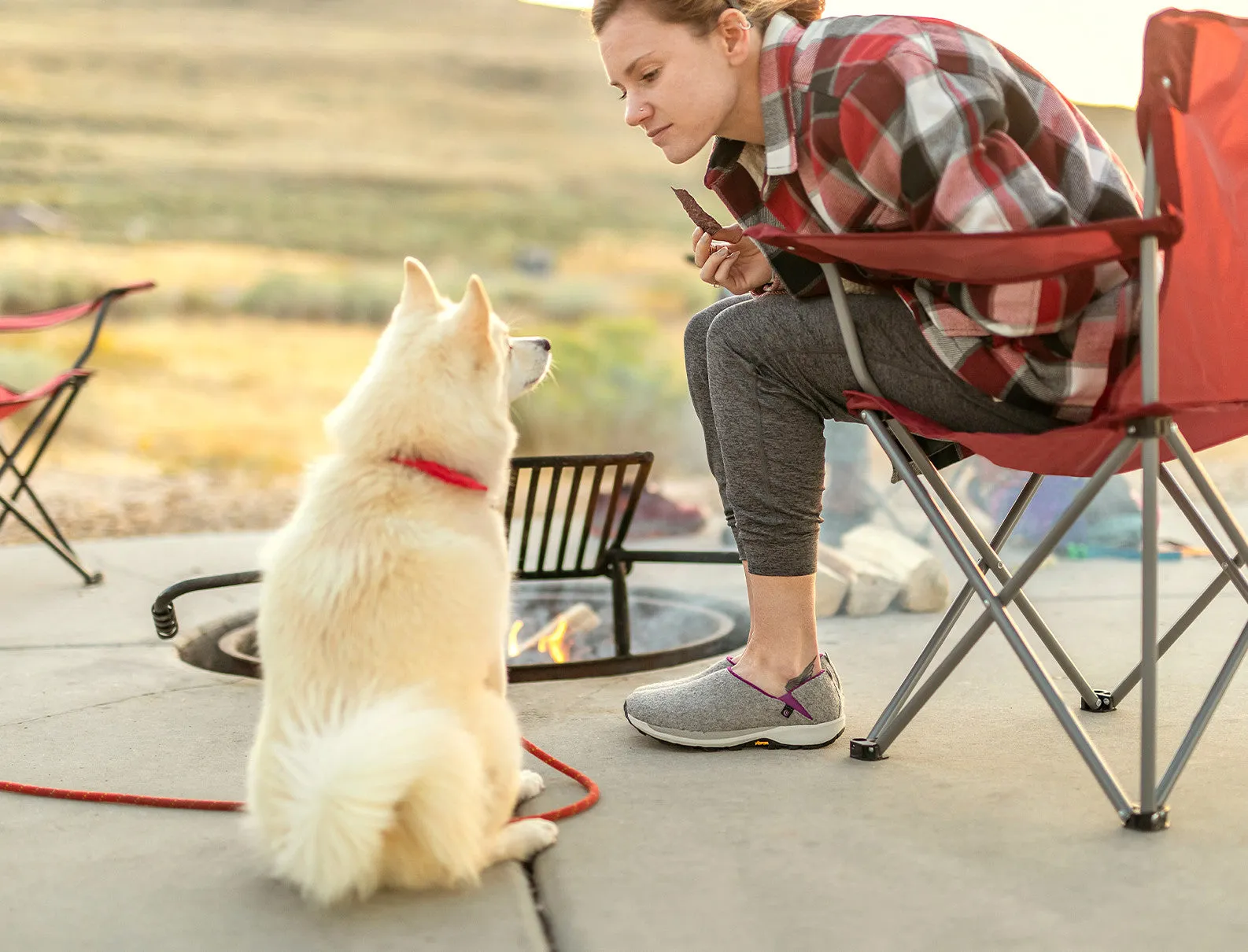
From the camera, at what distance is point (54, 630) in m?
2.68

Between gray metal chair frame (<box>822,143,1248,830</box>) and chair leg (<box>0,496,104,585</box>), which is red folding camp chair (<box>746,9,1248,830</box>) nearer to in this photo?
gray metal chair frame (<box>822,143,1248,830</box>)

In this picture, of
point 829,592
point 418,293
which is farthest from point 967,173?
point 829,592

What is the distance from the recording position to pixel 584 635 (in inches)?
116

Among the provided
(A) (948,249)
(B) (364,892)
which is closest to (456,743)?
(B) (364,892)

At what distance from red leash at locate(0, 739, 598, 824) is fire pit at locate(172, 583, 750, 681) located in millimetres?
674

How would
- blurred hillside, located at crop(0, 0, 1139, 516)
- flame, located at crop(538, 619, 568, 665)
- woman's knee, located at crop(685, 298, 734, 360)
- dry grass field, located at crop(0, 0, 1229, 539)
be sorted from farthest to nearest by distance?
1. blurred hillside, located at crop(0, 0, 1139, 516)
2. dry grass field, located at crop(0, 0, 1229, 539)
3. flame, located at crop(538, 619, 568, 665)
4. woman's knee, located at crop(685, 298, 734, 360)

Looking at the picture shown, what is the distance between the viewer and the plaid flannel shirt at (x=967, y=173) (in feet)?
4.77

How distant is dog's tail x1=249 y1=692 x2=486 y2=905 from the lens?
1.17 metres

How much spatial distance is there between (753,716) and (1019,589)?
481 mm

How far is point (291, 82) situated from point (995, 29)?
4828 millimetres

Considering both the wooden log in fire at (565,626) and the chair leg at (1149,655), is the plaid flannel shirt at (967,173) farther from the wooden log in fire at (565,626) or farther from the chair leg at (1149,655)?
the wooden log in fire at (565,626)

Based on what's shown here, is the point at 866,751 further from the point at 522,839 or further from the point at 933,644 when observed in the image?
the point at 522,839

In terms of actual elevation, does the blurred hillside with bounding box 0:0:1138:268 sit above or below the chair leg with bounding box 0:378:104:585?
above

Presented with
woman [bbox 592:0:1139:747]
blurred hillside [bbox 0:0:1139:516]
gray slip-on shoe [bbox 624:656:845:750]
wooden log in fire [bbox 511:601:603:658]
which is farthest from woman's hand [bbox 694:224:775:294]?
blurred hillside [bbox 0:0:1139:516]
